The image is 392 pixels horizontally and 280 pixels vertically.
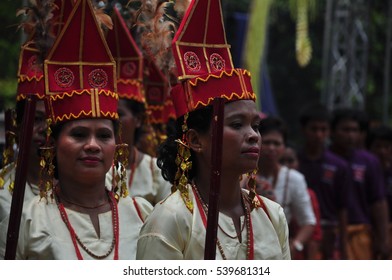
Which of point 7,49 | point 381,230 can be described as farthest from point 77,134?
point 7,49

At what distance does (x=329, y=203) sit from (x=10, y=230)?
4.95m

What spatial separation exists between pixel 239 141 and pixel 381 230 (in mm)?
5619

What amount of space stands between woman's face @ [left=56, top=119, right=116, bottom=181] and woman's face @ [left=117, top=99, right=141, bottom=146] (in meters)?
1.46

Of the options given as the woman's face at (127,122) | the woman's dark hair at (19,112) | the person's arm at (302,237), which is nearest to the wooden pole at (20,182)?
the woman's dark hair at (19,112)

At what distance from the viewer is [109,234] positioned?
16.6ft

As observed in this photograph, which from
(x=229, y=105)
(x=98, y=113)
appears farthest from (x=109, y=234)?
(x=229, y=105)

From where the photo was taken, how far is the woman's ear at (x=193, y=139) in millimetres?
4754

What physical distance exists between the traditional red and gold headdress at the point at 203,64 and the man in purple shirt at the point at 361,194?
15.7 feet

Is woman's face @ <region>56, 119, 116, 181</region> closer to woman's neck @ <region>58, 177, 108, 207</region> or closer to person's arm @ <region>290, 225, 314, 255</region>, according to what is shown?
woman's neck @ <region>58, 177, 108, 207</region>

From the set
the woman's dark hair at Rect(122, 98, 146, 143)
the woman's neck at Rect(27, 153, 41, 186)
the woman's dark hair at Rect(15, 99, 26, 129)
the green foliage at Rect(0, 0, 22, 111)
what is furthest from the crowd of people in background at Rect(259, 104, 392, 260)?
the green foliage at Rect(0, 0, 22, 111)

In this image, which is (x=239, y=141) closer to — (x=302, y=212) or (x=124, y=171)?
(x=124, y=171)

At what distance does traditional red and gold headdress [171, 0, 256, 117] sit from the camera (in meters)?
4.71

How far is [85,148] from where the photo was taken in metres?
4.95

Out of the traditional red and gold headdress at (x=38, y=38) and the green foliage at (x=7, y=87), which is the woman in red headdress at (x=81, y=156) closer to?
the traditional red and gold headdress at (x=38, y=38)
